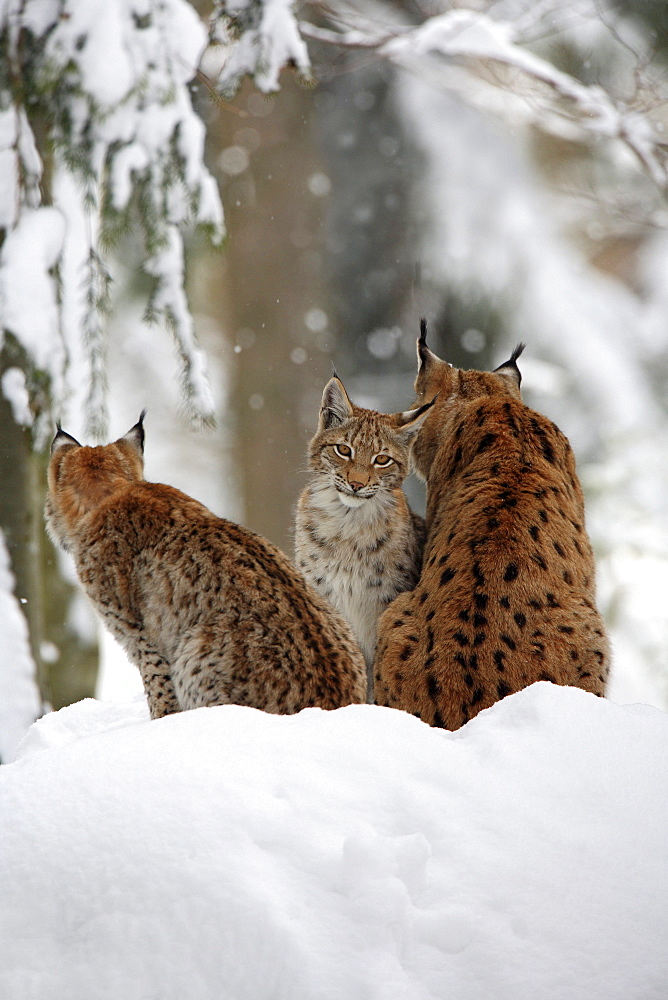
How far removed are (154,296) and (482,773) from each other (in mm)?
3867

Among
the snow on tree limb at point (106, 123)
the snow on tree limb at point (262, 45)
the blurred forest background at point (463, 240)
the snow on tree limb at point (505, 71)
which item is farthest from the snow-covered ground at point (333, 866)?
the snow on tree limb at point (505, 71)

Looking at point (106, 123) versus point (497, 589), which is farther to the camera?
point (106, 123)

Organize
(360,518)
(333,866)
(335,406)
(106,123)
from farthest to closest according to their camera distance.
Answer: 1. (106,123)
2. (335,406)
3. (360,518)
4. (333,866)

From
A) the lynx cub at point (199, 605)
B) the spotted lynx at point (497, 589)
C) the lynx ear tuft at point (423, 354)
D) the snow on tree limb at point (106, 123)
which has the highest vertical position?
the snow on tree limb at point (106, 123)

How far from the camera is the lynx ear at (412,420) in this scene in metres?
4.04

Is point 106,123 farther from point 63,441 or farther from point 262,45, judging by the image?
point 63,441

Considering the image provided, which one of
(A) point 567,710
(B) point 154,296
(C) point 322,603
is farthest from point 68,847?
(B) point 154,296

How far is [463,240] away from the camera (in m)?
8.46

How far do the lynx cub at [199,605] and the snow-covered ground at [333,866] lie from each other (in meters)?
0.78

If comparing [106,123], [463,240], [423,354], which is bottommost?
[463,240]

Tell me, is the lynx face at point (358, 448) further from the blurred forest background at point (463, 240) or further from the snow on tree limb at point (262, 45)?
the blurred forest background at point (463, 240)

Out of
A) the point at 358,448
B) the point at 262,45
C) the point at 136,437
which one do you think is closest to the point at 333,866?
the point at 358,448

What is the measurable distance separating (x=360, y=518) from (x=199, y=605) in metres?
0.91

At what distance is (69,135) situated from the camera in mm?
5223
